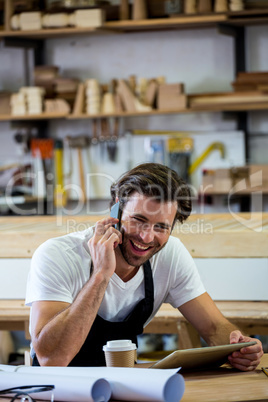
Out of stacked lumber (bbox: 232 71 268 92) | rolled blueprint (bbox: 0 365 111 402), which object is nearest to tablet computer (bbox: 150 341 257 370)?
rolled blueprint (bbox: 0 365 111 402)

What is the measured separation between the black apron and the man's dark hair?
1.07 feet

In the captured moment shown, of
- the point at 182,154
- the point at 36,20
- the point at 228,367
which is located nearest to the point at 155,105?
the point at 182,154

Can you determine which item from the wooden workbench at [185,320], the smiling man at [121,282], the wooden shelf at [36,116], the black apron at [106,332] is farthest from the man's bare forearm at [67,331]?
the wooden shelf at [36,116]

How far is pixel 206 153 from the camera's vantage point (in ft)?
19.2

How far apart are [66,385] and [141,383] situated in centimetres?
19

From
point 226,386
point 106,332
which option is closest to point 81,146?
point 106,332

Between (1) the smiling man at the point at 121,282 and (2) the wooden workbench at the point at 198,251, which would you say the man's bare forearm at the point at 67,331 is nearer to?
(1) the smiling man at the point at 121,282

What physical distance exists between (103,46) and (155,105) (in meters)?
0.97

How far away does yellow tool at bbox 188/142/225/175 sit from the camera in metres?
5.82

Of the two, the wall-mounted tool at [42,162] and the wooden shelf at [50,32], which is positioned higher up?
the wooden shelf at [50,32]

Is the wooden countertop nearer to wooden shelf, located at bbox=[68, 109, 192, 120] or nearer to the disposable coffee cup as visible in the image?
the disposable coffee cup

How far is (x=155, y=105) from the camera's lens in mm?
5750

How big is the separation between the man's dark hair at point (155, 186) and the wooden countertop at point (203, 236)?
32.0 inches

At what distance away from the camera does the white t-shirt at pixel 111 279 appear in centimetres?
215
